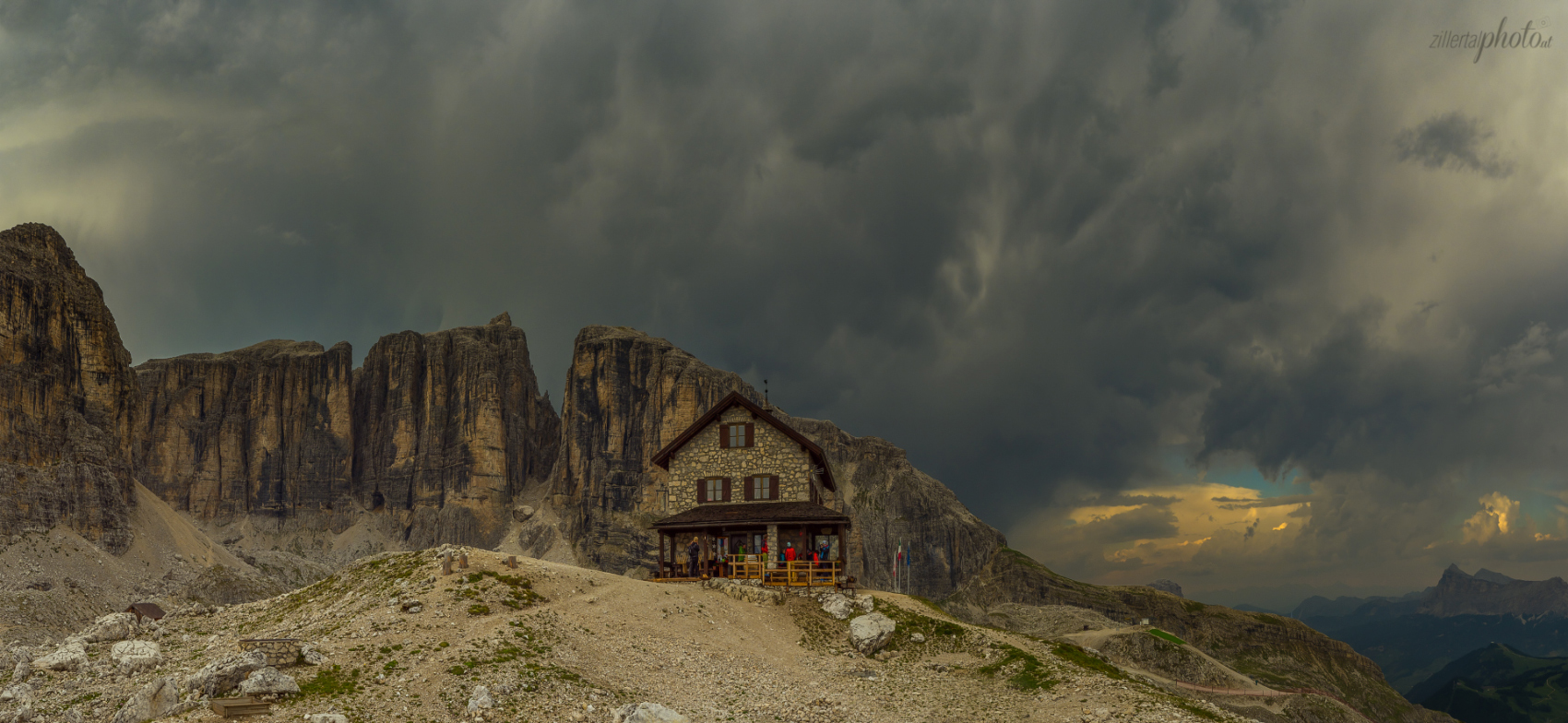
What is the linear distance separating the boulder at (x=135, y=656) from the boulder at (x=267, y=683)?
6102mm

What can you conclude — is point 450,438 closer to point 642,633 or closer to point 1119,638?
point 1119,638

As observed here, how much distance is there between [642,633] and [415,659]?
7698 millimetres

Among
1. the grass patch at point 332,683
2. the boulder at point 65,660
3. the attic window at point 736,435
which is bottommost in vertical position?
the grass patch at point 332,683

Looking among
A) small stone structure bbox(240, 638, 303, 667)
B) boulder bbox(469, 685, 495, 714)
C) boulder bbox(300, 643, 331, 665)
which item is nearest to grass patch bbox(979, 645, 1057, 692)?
boulder bbox(469, 685, 495, 714)

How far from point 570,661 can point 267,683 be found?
743 centimetres

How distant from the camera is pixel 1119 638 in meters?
63.4

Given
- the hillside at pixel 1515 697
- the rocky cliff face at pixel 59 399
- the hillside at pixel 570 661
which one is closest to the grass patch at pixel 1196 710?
the hillside at pixel 570 661

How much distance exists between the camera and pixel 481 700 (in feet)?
63.4

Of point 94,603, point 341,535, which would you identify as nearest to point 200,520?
point 341,535

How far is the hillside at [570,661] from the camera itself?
1939 cm

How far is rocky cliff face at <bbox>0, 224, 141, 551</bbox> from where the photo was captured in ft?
280

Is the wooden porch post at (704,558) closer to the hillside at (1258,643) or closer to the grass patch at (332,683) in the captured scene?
Answer: the grass patch at (332,683)

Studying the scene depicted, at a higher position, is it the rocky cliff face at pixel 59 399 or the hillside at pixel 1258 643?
the rocky cliff face at pixel 59 399

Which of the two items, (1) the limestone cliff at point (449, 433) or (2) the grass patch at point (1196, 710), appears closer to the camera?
(2) the grass patch at point (1196, 710)
